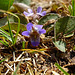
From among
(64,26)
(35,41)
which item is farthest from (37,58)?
(64,26)

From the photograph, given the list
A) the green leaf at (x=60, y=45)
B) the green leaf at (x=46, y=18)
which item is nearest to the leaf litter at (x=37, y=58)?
the green leaf at (x=60, y=45)

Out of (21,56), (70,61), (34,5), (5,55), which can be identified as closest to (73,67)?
(70,61)

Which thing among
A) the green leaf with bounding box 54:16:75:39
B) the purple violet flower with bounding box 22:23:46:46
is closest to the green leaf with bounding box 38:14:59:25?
the green leaf with bounding box 54:16:75:39

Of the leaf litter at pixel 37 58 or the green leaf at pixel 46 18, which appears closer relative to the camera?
the leaf litter at pixel 37 58

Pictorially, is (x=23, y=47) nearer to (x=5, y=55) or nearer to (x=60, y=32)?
(x=5, y=55)

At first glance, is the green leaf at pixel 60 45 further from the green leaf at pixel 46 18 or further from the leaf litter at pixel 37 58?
the green leaf at pixel 46 18
